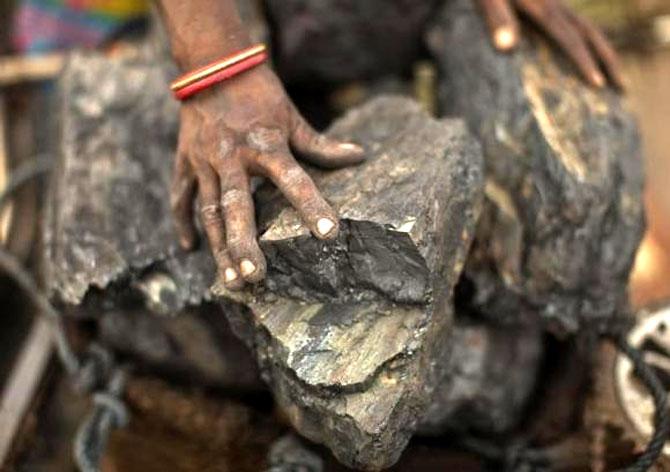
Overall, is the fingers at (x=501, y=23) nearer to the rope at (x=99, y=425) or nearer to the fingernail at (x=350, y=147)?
the fingernail at (x=350, y=147)

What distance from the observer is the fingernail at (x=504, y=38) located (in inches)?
47.7

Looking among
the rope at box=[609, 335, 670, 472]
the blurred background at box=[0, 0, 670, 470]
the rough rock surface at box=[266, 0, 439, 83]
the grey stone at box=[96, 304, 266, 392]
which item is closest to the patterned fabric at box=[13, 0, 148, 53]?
the blurred background at box=[0, 0, 670, 470]

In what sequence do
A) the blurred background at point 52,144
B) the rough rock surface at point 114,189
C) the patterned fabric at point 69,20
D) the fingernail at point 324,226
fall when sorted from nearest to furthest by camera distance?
1. the fingernail at point 324,226
2. the rough rock surface at point 114,189
3. the blurred background at point 52,144
4. the patterned fabric at point 69,20

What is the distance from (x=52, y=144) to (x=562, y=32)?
91cm

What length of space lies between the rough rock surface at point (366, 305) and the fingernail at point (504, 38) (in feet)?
1.04

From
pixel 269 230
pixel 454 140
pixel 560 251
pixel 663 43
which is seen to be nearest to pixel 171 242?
pixel 269 230

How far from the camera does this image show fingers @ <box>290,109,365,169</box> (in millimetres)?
972

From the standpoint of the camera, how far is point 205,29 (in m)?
1.02

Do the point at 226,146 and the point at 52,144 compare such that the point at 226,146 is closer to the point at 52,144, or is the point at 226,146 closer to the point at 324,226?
the point at 324,226

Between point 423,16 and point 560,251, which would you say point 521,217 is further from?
point 423,16

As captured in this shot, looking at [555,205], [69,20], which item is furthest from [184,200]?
[69,20]

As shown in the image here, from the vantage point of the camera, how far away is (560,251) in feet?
3.59

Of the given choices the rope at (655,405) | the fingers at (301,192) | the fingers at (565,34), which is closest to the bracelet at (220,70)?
the fingers at (301,192)

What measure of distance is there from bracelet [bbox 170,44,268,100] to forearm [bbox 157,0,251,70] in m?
0.03
